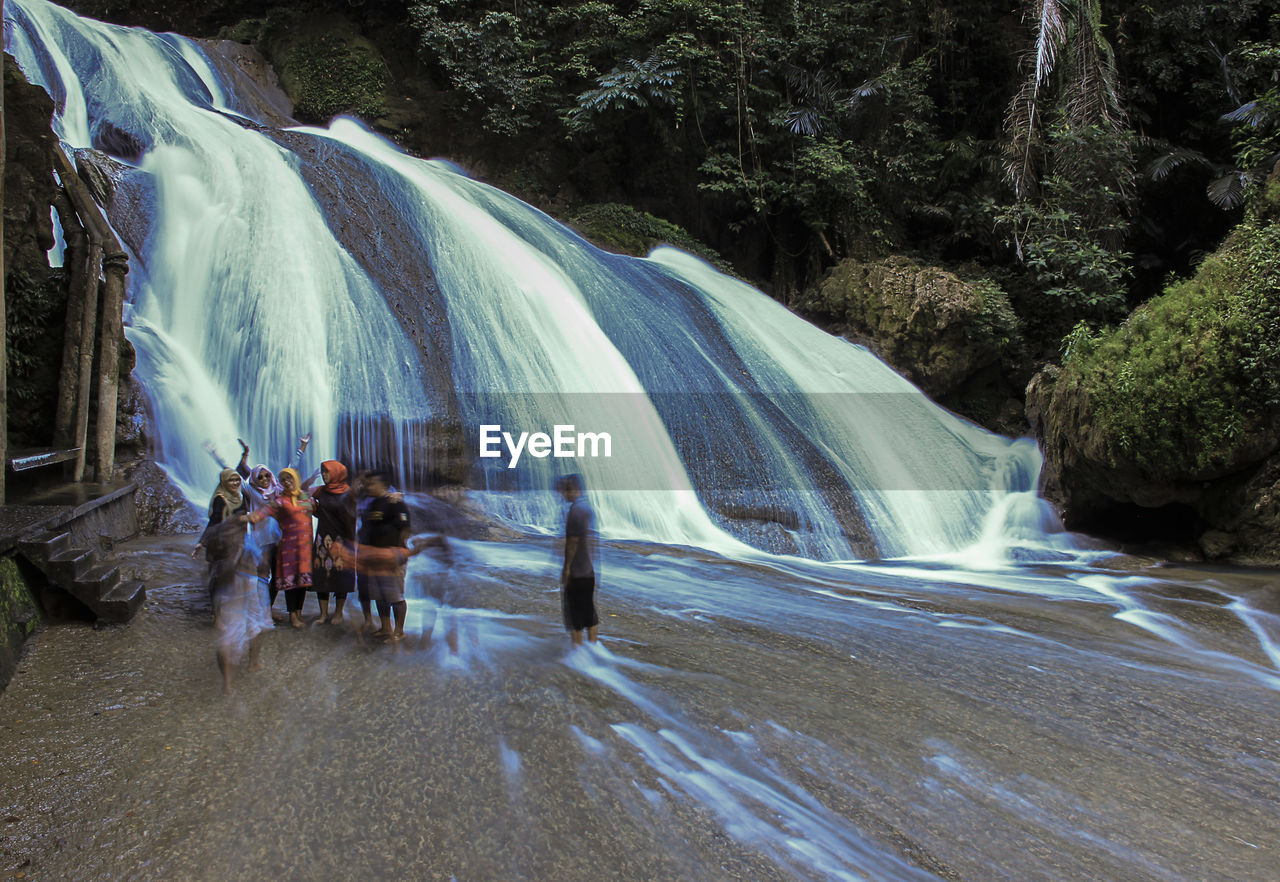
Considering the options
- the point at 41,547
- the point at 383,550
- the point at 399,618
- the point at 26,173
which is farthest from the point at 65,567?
the point at 26,173

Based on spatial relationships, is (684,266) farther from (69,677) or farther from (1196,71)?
(69,677)

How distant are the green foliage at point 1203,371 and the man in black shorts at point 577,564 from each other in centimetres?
823

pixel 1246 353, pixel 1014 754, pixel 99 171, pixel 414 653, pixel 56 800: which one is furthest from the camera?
pixel 99 171

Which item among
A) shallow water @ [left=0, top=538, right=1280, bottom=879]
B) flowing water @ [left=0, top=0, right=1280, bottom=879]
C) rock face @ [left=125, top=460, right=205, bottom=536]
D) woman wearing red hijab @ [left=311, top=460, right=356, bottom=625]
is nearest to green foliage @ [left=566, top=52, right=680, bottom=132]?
flowing water @ [left=0, top=0, right=1280, bottom=879]

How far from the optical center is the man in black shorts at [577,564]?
5.30m

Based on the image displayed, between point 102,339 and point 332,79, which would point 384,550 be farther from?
point 332,79

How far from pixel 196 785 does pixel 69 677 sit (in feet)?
5.19

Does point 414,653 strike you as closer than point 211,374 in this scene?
Yes

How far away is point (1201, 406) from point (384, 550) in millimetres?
9735

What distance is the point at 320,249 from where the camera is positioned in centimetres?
1132

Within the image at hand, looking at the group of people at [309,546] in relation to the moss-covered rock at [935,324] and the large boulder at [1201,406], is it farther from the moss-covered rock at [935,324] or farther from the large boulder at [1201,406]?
the moss-covered rock at [935,324]

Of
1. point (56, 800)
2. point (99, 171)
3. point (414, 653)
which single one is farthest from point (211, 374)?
point (56, 800)

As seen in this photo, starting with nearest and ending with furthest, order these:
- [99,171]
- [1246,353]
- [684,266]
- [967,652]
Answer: [967,652] < [1246,353] < [99,171] < [684,266]

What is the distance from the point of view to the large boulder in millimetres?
9531
